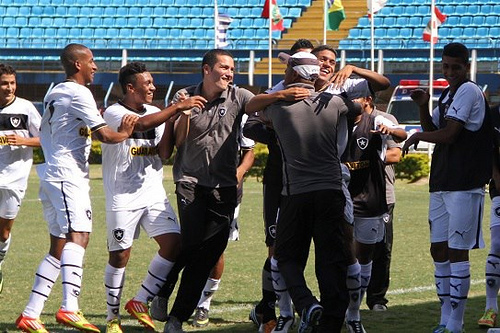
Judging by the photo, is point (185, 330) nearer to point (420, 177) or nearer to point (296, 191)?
point (296, 191)

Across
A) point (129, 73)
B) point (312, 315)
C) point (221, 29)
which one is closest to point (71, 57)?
point (129, 73)

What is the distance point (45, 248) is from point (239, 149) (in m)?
6.82

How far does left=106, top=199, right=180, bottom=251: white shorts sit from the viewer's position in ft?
27.0

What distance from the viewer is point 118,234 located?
8.24m

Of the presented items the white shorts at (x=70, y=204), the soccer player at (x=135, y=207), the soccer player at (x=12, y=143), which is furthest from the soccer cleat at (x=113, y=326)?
the soccer player at (x=12, y=143)

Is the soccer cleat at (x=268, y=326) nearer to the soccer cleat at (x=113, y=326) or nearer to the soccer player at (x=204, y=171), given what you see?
the soccer player at (x=204, y=171)

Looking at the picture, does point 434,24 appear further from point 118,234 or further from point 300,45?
point 118,234

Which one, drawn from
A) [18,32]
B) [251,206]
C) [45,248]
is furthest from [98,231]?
[18,32]

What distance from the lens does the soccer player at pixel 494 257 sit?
8.68 meters

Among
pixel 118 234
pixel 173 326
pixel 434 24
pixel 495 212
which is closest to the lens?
pixel 173 326

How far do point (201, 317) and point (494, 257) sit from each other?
2569 mm

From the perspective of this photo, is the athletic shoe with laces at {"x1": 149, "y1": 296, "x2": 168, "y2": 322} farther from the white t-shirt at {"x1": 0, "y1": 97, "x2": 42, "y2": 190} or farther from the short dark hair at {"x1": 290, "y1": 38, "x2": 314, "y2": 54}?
the white t-shirt at {"x1": 0, "y1": 97, "x2": 42, "y2": 190}

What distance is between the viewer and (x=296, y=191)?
7.45 meters

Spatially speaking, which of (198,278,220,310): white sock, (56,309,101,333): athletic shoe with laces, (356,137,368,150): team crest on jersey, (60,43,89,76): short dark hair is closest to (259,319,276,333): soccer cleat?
(198,278,220,310): white sock
